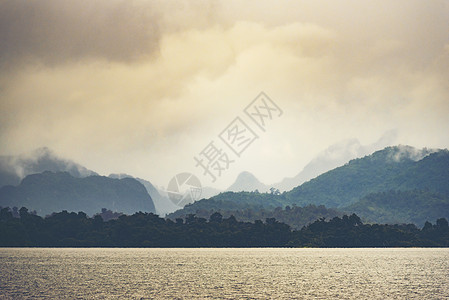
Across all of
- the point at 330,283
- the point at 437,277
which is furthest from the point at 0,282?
the point at 437,277

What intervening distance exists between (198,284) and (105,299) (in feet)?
115

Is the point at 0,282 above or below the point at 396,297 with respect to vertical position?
above

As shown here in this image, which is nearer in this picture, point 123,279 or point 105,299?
point 105,299

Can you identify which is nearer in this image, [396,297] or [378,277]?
[396,297]

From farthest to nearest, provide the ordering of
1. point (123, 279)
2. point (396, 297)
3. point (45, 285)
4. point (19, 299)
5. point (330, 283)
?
point (123, 279), point (330, 283), point (45, 285), point (396, 297), point (19, 299)

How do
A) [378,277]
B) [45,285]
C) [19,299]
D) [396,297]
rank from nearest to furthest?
[19,299] < [396,297] < [45,285] < [378,277]

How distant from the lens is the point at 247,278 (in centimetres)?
14800

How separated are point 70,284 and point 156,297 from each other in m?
35.0

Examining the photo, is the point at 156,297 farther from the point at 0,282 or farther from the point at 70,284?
the point at 0,282

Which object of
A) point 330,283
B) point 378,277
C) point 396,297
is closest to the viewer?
point 396,297

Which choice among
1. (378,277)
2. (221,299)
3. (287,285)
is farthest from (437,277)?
(221,299)

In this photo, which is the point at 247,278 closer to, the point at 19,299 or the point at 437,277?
the point at 437,277

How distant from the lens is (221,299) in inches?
3947

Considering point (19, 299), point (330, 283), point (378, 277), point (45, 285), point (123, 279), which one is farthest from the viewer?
point (378, 277)
